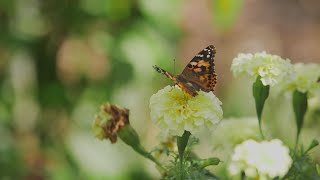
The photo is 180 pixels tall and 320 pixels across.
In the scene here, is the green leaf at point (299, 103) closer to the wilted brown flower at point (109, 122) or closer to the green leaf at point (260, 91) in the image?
the green leaf at point (260, 91)

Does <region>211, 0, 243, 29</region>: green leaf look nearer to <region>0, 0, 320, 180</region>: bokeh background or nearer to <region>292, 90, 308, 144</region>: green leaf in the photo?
<region>0, 0, 320, 180</region>: bokeh background

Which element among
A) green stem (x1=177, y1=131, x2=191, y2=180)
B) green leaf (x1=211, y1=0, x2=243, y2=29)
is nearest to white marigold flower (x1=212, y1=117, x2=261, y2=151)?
green stem (x1=177, y1=131, x2=191, y2=180)

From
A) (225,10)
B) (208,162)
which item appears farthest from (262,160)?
(225,10)

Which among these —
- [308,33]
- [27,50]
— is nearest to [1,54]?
[27,50]

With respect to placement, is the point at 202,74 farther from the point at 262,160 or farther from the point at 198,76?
the point at 262,160

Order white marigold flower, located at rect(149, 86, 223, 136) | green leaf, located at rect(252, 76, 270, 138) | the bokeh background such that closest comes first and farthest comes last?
1. white marigold flower, located at rect(149, 86, 223, 136)
2. green leaf, located at rect(252, 76, 270, 138)
3. the bokeh background

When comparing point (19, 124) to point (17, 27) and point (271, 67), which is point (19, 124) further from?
point (271, 67)

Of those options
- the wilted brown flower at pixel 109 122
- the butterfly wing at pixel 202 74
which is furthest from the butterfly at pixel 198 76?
the wilted brown flower at pixel 109 122
